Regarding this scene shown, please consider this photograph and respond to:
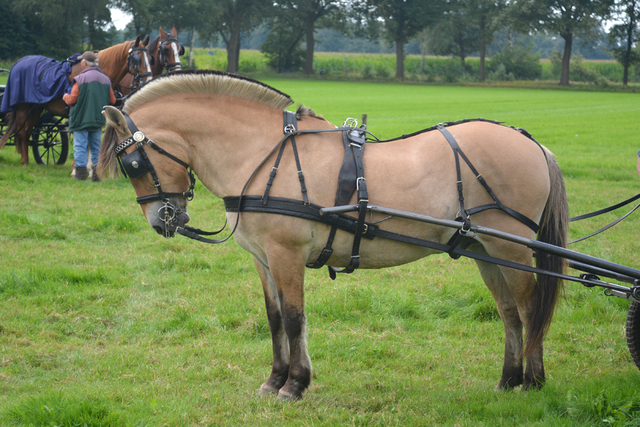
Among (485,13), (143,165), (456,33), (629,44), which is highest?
(485,13)

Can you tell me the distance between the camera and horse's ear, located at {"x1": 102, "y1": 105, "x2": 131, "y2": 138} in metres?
3.69

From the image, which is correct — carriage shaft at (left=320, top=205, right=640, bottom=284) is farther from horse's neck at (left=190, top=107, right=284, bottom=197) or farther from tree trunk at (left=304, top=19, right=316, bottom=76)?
tree trunk at (left=304, top=19, right=316, bottom=76)

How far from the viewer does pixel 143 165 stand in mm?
3809

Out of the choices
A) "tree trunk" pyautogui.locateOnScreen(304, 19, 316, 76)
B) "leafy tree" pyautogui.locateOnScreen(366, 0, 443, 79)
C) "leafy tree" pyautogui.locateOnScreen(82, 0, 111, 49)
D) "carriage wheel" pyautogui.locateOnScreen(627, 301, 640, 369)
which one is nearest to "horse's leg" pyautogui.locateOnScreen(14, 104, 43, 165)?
"carriage wheel" pyautogui.locateOnScreen(627, 301, 640, 369)

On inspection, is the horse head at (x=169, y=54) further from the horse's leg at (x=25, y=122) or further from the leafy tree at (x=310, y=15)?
the leafy tree at (x=310, y=15)

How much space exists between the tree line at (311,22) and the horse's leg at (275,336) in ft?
153

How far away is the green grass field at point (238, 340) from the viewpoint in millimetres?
3766

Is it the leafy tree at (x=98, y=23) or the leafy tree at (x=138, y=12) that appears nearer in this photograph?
the leafy tree at (x=98, y=23)

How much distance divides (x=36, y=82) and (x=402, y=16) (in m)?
60.9

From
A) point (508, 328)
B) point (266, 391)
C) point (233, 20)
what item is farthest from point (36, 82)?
point (233, 20)

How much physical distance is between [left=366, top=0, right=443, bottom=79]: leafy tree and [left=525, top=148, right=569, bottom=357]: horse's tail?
65.1 metres

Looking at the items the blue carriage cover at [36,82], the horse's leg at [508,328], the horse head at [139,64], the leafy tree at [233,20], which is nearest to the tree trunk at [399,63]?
the leafy tree at [233,20]

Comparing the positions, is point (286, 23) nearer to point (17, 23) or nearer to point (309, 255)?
point (17, 23)

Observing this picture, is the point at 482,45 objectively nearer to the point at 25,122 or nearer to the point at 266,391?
the point at 25,122
